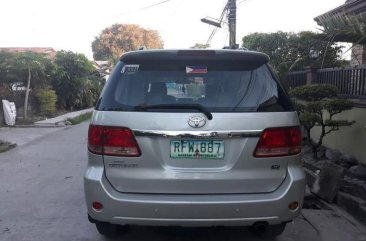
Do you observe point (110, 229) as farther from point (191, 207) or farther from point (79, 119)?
point (79, 119)

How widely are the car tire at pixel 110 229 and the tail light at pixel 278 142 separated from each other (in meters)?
1.60

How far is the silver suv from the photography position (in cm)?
335

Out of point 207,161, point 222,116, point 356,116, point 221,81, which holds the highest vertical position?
point 221,81

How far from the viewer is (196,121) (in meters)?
3.35

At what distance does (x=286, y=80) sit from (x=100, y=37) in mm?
50862

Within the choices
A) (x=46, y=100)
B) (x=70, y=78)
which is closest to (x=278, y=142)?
(x=46, y=100)

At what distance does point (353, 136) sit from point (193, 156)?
4763mm

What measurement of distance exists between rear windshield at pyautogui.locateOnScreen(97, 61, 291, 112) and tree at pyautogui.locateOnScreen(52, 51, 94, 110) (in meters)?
17.8

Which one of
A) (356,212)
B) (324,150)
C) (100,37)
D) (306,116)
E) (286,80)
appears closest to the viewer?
(356,212)

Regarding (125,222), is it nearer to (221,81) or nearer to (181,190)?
(181,190)

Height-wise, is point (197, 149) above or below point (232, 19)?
below

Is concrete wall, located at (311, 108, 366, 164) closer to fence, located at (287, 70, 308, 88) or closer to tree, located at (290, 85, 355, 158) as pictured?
tree, located at (290, 85, 355, 158)

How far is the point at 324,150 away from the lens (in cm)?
779

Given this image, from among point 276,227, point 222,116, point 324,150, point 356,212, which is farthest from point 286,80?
point 222,116
